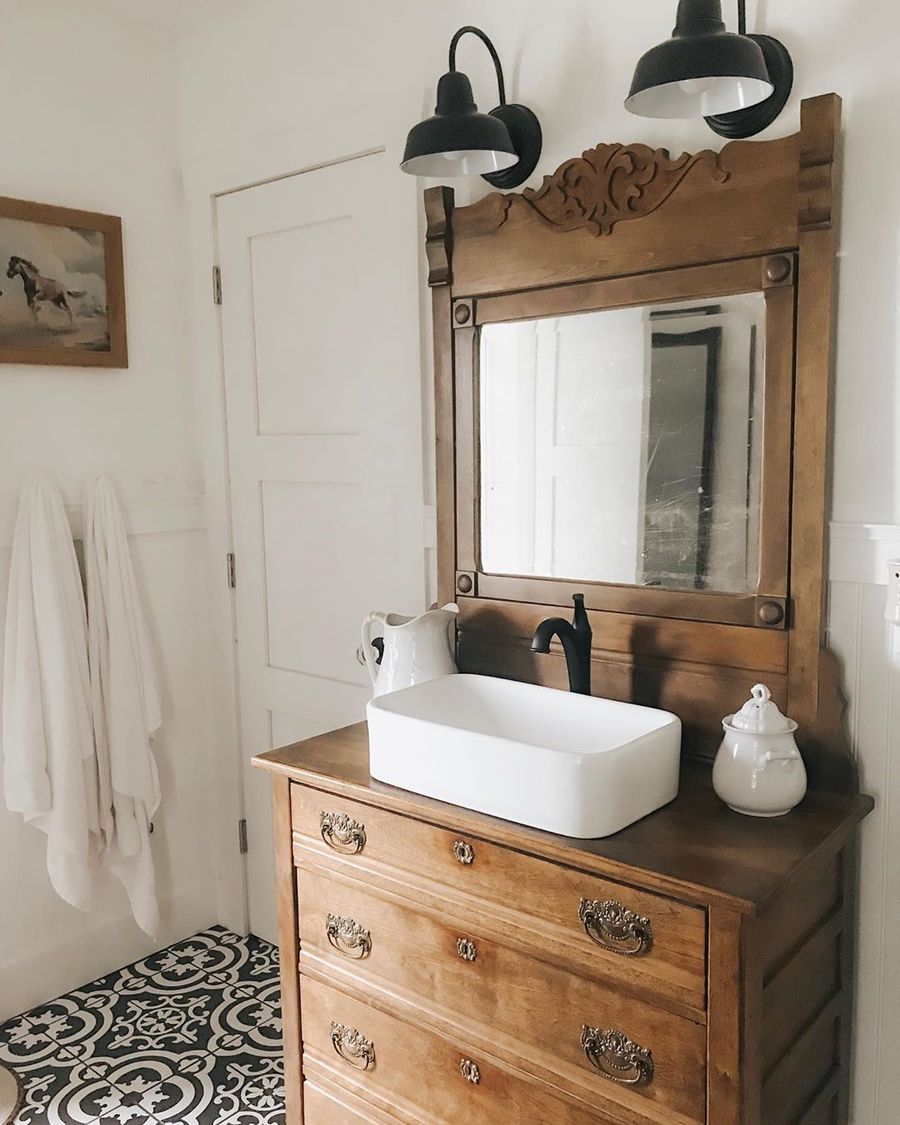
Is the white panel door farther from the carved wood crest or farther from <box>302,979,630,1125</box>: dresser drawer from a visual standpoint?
<box>302,979,630,1125</box>: dresser drawer

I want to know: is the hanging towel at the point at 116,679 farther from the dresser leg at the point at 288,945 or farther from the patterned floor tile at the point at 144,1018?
the dresser leg at the point at 288,945

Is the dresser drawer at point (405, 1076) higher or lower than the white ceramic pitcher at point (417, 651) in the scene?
lower

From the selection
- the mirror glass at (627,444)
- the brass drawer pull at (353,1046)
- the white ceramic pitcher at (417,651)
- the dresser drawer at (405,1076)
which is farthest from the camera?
the white ceramic pitcher at (417,651)

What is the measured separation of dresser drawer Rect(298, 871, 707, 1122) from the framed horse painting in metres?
1.41

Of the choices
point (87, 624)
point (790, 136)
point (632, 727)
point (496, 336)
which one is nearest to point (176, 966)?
point (87, 624)

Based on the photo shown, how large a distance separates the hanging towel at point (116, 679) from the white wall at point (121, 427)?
10 centimetres

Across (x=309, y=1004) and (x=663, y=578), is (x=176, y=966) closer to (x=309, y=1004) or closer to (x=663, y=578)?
(x=309, y=1004)

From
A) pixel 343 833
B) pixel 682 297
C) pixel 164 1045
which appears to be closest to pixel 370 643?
pixel 343 833

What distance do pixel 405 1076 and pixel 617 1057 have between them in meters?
0.46

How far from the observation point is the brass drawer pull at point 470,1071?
167 cm

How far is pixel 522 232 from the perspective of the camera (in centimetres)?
194

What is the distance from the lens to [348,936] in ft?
6.04

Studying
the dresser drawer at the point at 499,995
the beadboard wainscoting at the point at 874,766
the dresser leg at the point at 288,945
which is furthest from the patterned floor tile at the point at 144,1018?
the beadboard wainscoting at the point at 874,766

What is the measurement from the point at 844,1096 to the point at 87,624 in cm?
191
